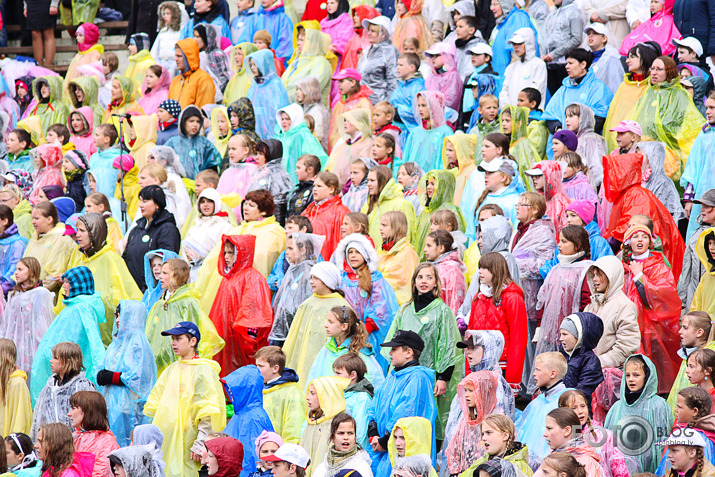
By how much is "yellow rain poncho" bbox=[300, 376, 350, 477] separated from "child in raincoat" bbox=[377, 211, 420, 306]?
2131 mm

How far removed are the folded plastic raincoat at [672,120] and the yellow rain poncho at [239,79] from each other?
549 centimetres

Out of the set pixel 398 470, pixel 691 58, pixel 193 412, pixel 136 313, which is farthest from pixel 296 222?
pixel 691 58

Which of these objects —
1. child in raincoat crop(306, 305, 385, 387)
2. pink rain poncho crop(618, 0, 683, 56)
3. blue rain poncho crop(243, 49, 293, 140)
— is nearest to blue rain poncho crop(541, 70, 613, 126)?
pink rain poncho crop(618, 0, 683, 56)

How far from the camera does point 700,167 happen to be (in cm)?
1129

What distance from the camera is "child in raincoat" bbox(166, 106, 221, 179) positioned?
533 inches

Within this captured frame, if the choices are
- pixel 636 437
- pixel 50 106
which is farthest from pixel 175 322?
pixel 50 106

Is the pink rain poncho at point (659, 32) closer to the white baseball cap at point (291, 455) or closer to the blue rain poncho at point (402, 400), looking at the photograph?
the blue rain poncho at point (402, 400)

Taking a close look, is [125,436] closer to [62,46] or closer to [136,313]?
[136,313]

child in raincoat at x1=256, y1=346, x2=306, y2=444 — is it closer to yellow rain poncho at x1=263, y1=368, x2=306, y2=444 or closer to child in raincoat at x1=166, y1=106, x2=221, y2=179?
yellow rain poncho at x1=263, y1=368, x2=306, y2=444

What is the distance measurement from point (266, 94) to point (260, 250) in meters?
4.39

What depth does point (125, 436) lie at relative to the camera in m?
8.91

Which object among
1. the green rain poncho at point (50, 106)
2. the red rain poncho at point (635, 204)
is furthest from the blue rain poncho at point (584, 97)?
the green rain poncho at point (50, 106)

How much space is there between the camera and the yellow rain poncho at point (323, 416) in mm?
8047

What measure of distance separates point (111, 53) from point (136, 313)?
27.1 ft
